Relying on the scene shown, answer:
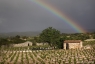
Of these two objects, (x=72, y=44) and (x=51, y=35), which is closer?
(x=72, y=44)

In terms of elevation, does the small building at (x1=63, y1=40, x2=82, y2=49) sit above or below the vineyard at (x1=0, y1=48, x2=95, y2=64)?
above

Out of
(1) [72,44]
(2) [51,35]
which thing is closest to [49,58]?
(1) [72,44]

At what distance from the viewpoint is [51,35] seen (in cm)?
7088

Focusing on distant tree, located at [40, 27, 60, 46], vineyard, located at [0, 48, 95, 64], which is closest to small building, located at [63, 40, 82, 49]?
distant tree, located at [40, 27, 60, 46]

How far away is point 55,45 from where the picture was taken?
69.1 meters

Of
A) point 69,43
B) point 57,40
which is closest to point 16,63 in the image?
point 69,43

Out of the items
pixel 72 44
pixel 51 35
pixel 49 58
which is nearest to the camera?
pixel 49 58

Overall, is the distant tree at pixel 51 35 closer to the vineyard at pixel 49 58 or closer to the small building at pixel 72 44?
the small building at pixel 72 44

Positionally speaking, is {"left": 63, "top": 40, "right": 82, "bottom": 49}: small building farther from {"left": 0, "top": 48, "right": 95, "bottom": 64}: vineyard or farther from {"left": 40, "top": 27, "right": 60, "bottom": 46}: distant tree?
{"left": 0, "top": 48, "right": 95, "bottom": 64}: vineyard

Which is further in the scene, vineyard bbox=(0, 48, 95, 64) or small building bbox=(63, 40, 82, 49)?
small building bbox=(63, 40, 82, 49)

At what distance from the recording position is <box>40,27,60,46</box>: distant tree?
7019cm

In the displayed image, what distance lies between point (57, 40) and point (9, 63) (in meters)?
38.3

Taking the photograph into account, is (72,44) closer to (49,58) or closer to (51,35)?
(51,35)

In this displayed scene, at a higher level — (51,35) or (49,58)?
(51,35)
